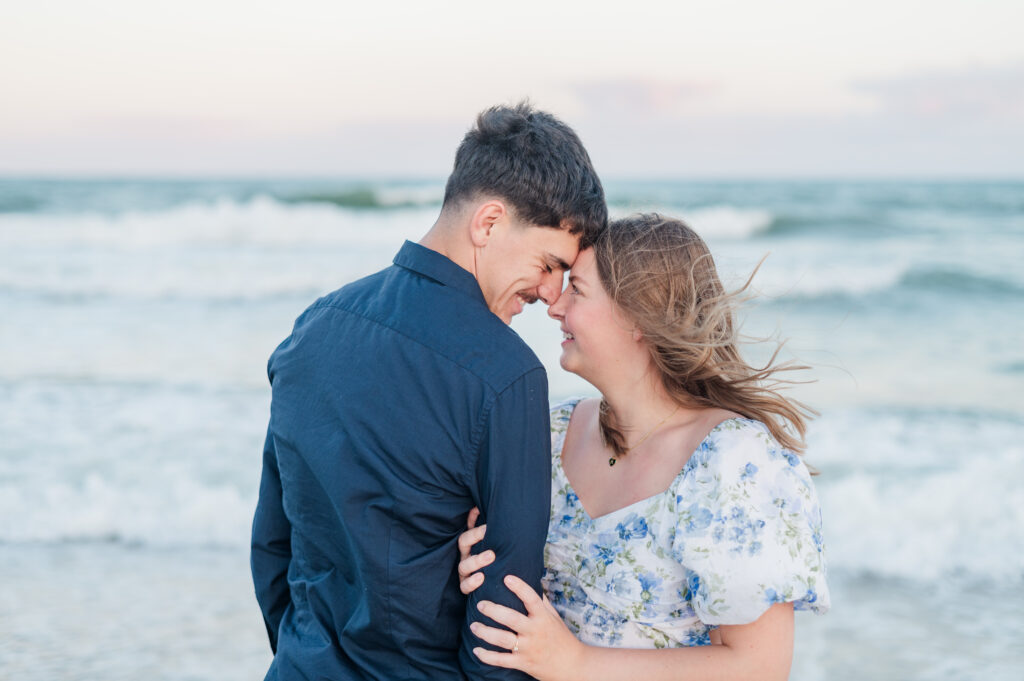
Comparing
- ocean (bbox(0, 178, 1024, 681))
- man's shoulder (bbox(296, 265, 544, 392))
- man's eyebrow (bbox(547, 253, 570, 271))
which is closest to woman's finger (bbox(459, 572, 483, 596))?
man's shoulder (bbox(296, 265, 544, 392))

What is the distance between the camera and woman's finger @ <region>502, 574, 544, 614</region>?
68.5 inches

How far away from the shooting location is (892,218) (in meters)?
21.4

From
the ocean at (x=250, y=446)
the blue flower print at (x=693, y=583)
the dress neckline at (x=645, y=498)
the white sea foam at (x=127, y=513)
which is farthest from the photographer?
the white sea foam at (x=127, y=513)

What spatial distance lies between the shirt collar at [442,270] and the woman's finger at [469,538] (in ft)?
1.48

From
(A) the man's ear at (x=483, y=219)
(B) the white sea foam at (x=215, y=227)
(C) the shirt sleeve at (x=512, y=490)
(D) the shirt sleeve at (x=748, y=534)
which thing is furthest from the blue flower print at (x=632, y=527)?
(B) the white sea foam at (x=215, y=227)

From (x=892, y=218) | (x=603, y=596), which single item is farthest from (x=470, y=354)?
(x=892, y=218)

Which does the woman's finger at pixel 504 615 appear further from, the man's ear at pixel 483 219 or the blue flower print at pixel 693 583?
the man's ear at pixel 483 219

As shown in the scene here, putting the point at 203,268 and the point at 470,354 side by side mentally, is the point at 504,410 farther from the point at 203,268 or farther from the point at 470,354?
the point at 203,268

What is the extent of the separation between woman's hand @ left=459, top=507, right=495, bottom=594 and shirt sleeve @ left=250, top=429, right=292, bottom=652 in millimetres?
572

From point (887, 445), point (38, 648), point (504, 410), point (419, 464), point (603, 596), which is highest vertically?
point (504, 410)

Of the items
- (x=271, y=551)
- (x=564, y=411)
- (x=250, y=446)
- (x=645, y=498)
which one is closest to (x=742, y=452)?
(x=645, y=498)

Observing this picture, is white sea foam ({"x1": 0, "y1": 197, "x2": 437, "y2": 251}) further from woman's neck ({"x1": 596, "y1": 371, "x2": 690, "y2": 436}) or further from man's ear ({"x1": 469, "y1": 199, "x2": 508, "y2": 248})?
man's ear ({"x1": 469, "y1": 199, "x2": 508, "y2": 248})

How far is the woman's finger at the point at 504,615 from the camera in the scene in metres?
1.74

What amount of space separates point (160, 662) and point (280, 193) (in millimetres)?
21394
